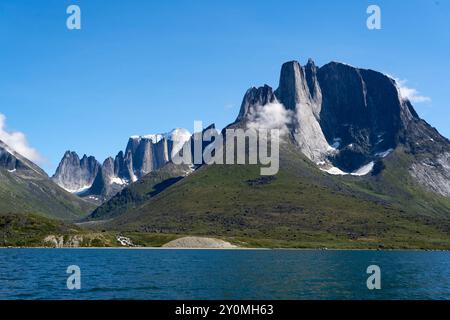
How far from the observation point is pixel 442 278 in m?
154

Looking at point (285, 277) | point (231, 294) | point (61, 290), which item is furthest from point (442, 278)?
point (61, 290)

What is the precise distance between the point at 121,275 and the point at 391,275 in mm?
81240

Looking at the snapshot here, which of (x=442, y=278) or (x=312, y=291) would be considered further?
(x=442, y=278)
